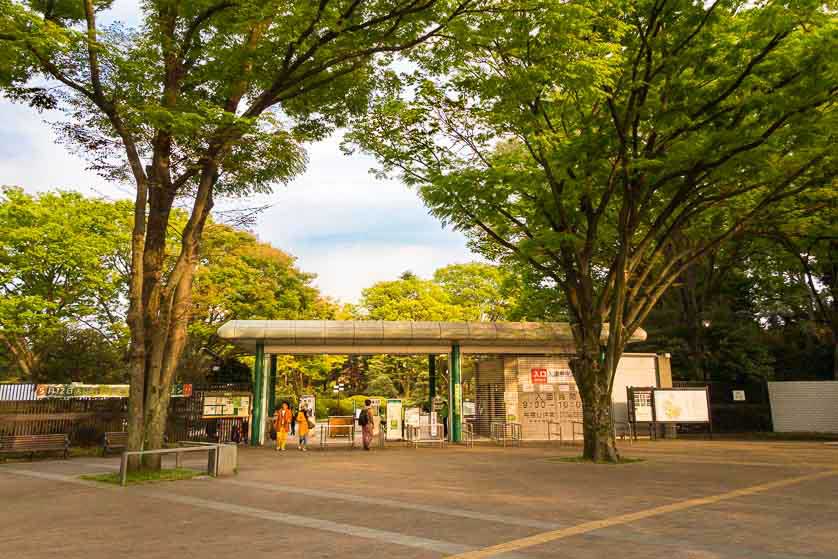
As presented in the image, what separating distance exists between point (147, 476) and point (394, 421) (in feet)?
35.5

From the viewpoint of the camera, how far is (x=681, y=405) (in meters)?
22.3

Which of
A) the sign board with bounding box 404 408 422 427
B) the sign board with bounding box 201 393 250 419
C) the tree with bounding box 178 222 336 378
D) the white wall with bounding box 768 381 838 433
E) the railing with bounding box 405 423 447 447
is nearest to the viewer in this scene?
the railing with bounding box 405 423 447 447

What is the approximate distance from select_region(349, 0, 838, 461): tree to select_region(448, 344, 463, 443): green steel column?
22.8ft

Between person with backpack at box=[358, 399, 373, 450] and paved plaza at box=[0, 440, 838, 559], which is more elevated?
person with backpack at box=[358, 399, 373, 450]

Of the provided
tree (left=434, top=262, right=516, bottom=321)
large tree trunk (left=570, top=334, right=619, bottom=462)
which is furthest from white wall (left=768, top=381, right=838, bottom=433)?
tree (left=434, top=262, right=516, bottom=321)

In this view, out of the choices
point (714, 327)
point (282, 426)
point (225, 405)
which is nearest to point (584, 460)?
point (282, 426)

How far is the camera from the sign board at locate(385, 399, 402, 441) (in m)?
21.4

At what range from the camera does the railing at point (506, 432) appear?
21.9m

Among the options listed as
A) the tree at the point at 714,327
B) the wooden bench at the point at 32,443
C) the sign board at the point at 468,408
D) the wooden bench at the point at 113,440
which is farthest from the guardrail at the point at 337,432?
the tree at the point at 714,327

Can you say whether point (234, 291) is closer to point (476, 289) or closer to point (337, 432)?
point (337, 432)

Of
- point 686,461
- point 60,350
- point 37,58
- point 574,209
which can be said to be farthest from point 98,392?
point 686,461

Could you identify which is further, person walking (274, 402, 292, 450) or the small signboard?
the small signboard

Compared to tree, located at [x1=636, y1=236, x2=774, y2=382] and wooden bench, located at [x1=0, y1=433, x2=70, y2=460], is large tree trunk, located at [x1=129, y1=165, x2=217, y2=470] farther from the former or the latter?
tree, located at [x1=636, y1=236, x2=774, y2=382]

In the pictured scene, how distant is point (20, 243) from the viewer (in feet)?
92.1
